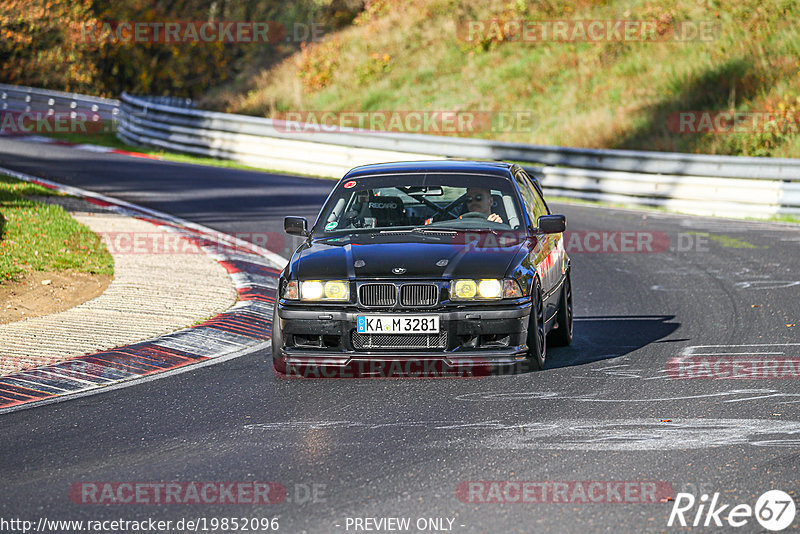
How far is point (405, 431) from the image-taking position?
6.72 metres

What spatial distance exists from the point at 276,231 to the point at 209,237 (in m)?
1.21

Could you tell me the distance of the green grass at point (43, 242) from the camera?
1238cm

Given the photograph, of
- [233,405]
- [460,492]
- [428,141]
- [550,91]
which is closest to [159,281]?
[233,405]

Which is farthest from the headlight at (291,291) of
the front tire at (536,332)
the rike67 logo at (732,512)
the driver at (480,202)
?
the rike67 logo at (732,512)

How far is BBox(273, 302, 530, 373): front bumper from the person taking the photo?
305 inches

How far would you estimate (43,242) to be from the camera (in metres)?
13.4

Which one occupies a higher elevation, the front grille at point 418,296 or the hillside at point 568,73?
the hillside at point 568,73
